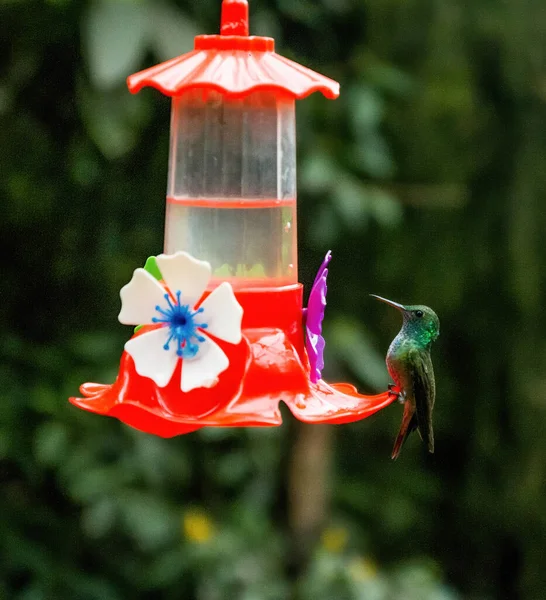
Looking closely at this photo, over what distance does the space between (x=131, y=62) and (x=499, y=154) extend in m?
1.96

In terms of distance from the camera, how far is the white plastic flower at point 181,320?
1805 millimetres

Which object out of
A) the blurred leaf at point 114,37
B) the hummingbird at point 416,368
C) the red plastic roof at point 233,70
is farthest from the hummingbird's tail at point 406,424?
the blurred leaf at point 114,37

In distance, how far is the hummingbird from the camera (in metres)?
2.15

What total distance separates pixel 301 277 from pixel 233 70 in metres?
2.18

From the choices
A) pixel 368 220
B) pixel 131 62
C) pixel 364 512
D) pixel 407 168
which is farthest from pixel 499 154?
pixel 131 62

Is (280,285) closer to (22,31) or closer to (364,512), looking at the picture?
(22,31)

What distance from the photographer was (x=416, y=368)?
7.08 feet

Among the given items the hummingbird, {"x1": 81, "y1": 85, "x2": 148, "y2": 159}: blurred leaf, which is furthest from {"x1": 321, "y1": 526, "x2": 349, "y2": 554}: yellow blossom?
the hummingbird

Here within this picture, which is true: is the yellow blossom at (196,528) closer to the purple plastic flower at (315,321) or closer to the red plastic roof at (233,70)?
the purple plastic flower at (315,321)

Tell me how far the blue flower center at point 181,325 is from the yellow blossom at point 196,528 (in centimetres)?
201

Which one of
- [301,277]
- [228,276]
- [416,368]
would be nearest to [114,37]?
[228,276]

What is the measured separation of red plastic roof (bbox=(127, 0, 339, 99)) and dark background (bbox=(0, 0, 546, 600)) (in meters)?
0.83

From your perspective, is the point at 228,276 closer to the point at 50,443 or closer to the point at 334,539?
the point at 50,443

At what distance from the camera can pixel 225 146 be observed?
2.11 metres
